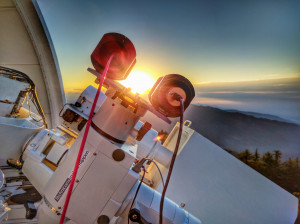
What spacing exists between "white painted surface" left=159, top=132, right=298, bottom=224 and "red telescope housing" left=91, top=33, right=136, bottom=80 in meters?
1.32

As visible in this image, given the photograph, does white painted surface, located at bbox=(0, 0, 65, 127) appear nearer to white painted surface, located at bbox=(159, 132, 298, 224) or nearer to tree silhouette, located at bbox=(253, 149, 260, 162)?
white painted surface, located at bbox=(159, 132, 298, 224)

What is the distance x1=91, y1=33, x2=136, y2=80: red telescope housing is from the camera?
1.97ft

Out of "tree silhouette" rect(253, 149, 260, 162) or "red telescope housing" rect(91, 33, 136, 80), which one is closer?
"red telescope housing" rect(91, 33, 136, 80)

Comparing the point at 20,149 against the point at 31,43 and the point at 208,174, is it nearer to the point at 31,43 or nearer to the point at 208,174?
the point at 208,174

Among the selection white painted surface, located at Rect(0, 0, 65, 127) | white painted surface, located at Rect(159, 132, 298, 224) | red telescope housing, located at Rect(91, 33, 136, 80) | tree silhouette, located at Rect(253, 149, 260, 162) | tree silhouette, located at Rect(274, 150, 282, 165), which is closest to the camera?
red telescope housing, located at Rect(91, 33, 136, 80)

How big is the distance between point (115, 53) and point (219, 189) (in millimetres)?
1810

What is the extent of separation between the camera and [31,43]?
3145 millimetres

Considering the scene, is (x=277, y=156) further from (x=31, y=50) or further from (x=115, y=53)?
(x=31, y=50)

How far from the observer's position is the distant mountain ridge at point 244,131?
193 inches

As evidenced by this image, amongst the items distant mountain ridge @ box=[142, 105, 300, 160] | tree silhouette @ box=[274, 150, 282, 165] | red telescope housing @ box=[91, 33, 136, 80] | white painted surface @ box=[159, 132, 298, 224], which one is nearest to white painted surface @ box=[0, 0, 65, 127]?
white painted surface @ box=[159, 132, 298, 224]

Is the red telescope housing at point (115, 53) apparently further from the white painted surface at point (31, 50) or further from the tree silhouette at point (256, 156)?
the tree silhouette at point (256, 156)

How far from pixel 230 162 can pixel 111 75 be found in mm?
1700

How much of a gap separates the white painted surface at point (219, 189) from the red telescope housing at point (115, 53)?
132 cm

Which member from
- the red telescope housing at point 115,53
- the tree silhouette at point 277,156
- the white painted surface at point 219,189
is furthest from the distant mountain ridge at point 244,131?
the red telescope housing at point 115,53
